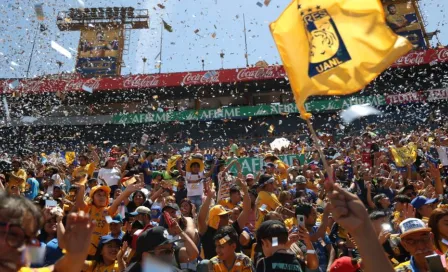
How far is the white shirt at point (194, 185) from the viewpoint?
27.0 feet

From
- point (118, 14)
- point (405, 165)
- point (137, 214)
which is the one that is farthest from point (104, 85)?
point (137, 214)

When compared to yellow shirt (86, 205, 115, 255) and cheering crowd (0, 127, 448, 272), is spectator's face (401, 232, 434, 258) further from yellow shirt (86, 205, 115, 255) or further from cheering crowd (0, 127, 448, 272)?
yellow shirt (86, 205, 115, 255)

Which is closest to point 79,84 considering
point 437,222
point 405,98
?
point 405,98

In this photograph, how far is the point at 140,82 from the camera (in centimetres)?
2992

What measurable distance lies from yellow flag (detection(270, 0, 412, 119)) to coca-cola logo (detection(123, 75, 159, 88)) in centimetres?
2738

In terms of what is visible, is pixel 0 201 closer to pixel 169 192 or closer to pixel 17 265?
pixel 17 265

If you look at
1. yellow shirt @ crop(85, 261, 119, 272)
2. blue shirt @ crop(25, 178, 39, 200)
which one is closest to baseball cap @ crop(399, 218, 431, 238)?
yellow shirt @ crop(85, 261, 119, 272)

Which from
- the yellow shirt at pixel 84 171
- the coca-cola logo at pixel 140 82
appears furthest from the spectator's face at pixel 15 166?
the coca-cola logo at pixel 140 82

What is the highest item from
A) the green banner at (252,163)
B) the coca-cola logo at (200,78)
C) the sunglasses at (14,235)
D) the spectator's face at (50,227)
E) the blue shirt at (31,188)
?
the coca-cola logo at (200,78)

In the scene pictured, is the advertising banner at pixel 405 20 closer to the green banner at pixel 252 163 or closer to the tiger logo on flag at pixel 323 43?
the green banner at pixel 252 163

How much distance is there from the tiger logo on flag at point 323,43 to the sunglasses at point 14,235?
1.87 metres

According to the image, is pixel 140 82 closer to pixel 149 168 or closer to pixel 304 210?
pixel 149 168

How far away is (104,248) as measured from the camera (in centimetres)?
405

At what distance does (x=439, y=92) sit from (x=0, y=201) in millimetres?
28268
